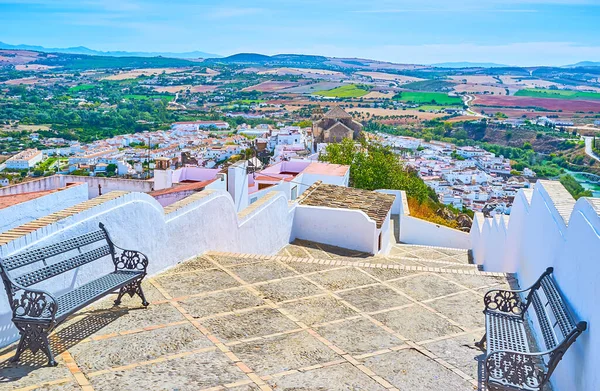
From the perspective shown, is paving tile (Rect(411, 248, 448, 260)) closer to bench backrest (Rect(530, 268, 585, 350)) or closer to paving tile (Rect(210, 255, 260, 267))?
paving tile (Rect(210, 255, 260, 267))

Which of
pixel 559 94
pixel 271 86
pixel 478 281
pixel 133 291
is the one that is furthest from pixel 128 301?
pixel 271 86

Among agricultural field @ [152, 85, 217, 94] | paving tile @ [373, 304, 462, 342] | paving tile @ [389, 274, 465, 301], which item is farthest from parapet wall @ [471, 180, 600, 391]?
agricultural field @ [152, 85, 217, 94]

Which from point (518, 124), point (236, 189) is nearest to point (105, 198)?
point (236, 189)

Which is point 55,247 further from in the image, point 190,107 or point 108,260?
point 190,107

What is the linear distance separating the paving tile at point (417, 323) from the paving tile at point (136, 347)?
6.12 feet

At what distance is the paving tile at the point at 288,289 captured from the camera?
6113 mm

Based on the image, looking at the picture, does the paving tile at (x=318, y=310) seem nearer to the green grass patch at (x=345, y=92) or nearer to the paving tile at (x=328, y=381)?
the paving tile at (x=328, y=381)

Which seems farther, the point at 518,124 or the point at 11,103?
the point at 11,103

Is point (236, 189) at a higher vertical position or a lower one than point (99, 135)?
higher

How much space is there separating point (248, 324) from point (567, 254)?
2915 millimetres

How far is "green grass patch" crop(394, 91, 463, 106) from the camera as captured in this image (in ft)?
521

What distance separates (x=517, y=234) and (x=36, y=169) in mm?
61728

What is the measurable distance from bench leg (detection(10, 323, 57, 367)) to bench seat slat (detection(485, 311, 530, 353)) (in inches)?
130

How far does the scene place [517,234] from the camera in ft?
25.4
